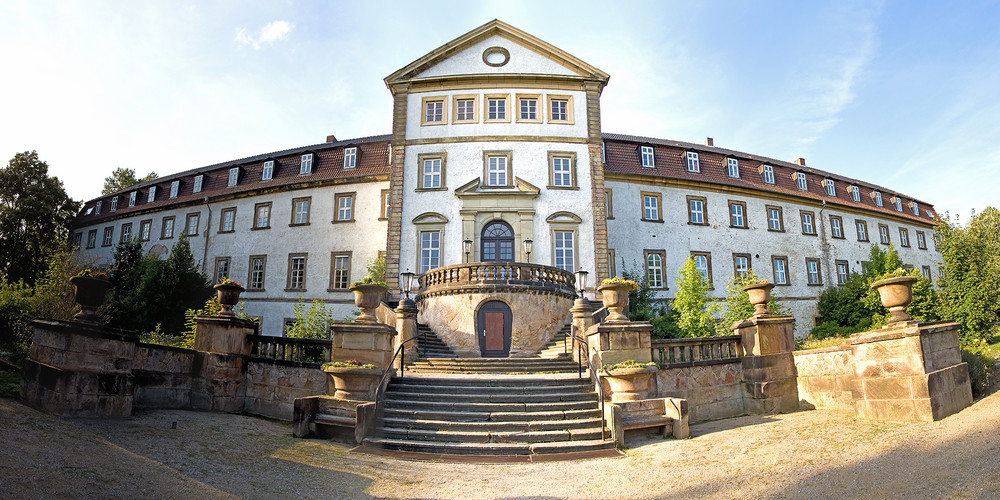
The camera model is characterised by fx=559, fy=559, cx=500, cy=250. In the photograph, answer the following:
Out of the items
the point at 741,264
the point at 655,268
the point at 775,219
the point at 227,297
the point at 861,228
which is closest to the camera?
the point at 227,297

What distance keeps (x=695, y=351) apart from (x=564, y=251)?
13942mm

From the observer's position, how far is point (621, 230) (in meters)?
31.7

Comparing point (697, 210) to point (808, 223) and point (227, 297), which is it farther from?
point (227, 297)

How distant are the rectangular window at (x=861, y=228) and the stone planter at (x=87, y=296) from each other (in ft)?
139

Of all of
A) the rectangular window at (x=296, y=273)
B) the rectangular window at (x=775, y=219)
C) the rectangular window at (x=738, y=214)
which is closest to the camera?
the rectangular window at (x=296, y=273)

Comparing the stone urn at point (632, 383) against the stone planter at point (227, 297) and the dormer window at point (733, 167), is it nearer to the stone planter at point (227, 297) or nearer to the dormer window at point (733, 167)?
the stone planter at point (227, 297)

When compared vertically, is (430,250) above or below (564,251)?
above

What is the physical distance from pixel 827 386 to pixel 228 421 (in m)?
12.2

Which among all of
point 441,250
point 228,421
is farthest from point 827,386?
point 441,250

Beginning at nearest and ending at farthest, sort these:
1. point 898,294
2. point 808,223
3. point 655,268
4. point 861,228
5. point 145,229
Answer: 1. point 898,294
2. point 655,268
3. point 808,223
4. point 861,228
5. point 145,229

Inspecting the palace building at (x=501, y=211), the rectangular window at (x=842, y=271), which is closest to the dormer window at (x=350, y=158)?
the palace building at (x=501, y=211)

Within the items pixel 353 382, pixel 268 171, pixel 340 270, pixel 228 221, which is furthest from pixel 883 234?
pixel 228 221

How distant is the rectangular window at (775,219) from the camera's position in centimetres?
3503

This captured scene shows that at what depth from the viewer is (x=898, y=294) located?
32.4ft
